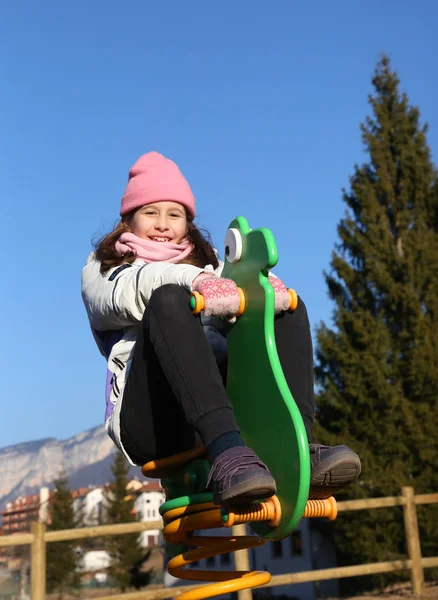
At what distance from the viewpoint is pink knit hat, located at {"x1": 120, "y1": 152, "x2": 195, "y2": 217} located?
2613 millimetres

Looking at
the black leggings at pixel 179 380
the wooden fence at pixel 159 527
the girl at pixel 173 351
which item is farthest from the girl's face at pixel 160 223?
the wooden fence at pixel 159 527

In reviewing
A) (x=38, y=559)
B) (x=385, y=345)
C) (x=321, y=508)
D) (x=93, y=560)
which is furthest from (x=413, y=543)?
(x=93, y=560)

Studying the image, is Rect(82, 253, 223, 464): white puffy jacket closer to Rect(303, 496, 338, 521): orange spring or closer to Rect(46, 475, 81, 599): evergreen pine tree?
Rect(303, 496, 338, 521): orange spring

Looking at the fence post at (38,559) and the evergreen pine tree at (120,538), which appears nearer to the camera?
the fence post at (38,559)

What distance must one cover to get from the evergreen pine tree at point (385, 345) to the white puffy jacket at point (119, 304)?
13342mm

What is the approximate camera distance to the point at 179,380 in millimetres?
1842

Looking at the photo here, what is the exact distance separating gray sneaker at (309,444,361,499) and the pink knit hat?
115 cm

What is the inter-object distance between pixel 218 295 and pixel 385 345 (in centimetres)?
1455

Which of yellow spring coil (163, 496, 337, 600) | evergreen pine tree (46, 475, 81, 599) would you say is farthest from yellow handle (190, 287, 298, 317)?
evergreen pine tree (46, 475, 81, 599)

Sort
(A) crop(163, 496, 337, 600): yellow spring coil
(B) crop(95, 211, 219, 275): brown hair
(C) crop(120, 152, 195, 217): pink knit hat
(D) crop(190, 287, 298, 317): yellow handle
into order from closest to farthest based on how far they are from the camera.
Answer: (A) crop(163, 496, 337, 600): yellow spring coil
(D) crop(190, 287, 298, 317): yellow handle
(B) crop(95, 211, 219, 275): brown hair
(C) crop(120, 152, 195, 217): pink knit hat

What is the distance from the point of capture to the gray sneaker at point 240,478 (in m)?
1.63

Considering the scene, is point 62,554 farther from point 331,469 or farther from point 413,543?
point 331,469

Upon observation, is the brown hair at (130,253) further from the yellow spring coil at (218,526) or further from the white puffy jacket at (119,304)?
the yellow spring coil at (218,526)

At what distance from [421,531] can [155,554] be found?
2842cm
